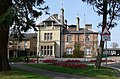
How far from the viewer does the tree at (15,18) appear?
21.6 m

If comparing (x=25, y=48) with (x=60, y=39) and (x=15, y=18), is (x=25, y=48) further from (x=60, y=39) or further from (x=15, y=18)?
(x=15, y=18)

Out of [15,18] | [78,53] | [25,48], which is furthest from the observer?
[25,48]

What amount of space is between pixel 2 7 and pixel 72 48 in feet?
245

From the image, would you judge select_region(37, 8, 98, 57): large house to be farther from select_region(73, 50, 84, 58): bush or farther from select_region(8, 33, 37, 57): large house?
select_region(8, 33, 37, 57): large house

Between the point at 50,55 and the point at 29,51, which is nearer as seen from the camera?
the point at 50,55

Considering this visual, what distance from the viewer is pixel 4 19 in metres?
21.3

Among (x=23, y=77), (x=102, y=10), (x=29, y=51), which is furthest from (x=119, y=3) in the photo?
(x=29, y=51)

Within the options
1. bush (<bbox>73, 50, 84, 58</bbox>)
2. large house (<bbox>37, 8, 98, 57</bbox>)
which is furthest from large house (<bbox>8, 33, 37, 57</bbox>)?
bush (<bbox>73, 50, 84, 58</bbox>)

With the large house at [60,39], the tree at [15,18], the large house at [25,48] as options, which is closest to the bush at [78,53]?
the large house at [60,39]

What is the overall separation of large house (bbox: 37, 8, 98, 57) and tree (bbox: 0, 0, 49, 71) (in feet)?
215

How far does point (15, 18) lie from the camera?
2295 centimetres

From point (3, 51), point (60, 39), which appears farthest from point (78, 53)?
point (3, 51)

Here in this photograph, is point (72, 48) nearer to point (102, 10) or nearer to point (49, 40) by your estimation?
point (49, 40)

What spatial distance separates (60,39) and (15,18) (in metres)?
74.8
